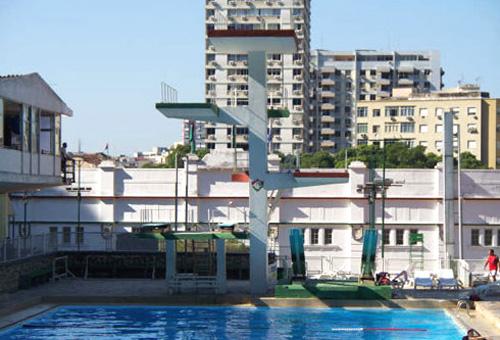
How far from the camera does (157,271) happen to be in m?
34.7

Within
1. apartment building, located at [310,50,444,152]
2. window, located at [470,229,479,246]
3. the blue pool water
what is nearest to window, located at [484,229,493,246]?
window, located at [470,229,479,246]

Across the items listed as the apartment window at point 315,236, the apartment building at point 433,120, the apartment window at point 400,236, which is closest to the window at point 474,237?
the apartment window at point 400,236

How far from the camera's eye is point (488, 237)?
153 ft

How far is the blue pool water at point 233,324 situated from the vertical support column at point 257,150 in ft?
6.77

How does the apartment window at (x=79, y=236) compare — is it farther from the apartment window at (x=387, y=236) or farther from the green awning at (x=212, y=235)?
the apartment window at (x=387, y=236)

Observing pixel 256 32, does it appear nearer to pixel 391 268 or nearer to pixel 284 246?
pixel 391 268

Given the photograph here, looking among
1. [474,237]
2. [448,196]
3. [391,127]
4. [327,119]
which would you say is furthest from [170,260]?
[327,119]

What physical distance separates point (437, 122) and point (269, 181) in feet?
324

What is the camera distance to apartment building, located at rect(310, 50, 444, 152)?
145 metres

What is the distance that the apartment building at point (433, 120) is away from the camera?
121 metres

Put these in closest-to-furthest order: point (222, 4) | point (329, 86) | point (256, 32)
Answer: point (256, 32) < point (222, 4) < point (329, 86)

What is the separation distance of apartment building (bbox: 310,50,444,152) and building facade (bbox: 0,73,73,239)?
110 meters

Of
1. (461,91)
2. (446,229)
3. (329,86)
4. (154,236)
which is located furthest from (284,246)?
(329,86)

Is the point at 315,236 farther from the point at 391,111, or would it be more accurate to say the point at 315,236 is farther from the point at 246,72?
the point at 391,111
